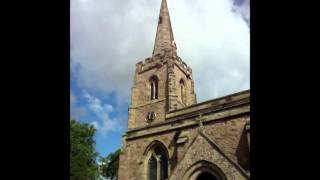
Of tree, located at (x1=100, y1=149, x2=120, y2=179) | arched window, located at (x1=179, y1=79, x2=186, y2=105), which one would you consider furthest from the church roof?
tree, located at (x1=100, y1=149, x2=120, y2=179)

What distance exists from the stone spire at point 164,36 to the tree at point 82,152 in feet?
36.1

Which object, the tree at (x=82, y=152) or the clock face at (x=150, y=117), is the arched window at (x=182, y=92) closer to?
the clock face at (x=150, y=117)

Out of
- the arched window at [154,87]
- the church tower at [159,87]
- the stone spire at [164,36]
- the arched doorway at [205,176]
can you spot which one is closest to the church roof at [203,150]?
the arched doorway at [205,176]

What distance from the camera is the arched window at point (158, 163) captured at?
2436cm

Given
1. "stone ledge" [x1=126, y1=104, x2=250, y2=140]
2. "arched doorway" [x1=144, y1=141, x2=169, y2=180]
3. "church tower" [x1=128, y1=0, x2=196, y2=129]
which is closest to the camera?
"stone ledge" [x1=126, y1=104, x2=250, y2=140]

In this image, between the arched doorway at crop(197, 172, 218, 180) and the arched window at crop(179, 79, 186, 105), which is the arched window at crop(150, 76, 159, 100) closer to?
the arched window at crop(179, 79, 186, 105)

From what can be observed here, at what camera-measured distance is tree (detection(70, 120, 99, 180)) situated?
31859mm
